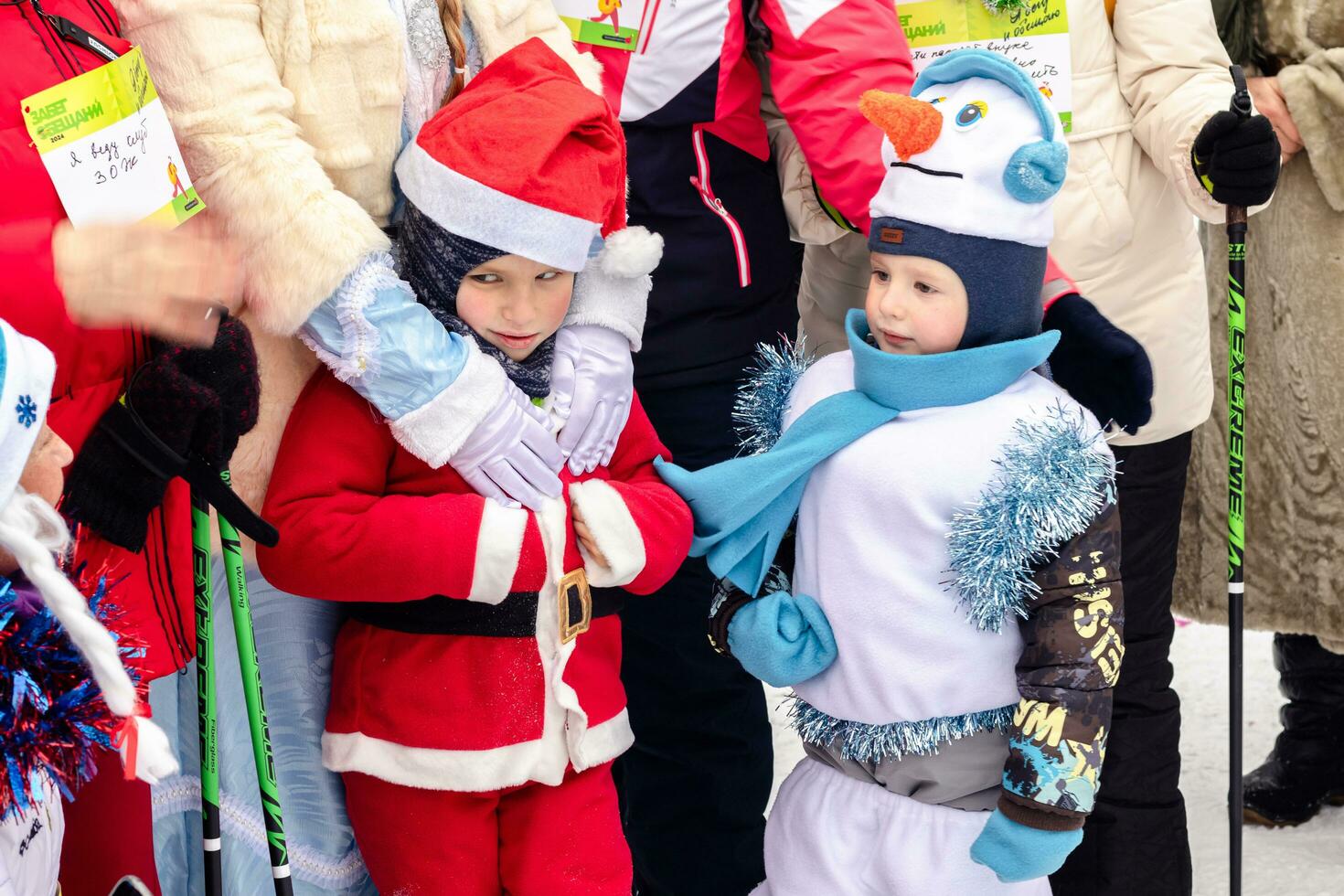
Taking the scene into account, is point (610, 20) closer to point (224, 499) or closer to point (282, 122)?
point (282, 122)

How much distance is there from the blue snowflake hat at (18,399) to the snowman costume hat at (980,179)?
0.97 meters

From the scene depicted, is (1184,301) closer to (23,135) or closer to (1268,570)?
(1268,570)

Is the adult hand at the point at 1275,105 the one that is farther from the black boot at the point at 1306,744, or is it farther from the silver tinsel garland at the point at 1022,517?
the silver tinsel garland at the point at 1022,517

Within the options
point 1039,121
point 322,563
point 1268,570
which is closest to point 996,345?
point 1039,121

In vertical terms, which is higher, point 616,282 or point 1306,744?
point 616,282

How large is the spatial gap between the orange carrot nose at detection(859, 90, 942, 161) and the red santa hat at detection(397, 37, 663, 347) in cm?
32

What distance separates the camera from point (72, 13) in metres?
1.60

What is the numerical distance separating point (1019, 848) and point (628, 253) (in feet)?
2.81

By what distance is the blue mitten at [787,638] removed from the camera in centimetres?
187

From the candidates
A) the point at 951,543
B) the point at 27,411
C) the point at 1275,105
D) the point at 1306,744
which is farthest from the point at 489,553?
Answer: the point at 1306,744

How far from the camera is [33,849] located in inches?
56.1

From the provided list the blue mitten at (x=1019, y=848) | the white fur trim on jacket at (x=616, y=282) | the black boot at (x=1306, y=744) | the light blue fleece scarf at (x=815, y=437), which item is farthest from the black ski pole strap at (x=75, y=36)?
the black boot at (x=1306, y=744)

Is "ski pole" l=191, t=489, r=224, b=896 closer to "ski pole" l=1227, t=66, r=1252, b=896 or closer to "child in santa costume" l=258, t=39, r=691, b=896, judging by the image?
"child in santa costume" l=258, t=39, r=691, b=896

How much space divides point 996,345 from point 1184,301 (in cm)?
83
